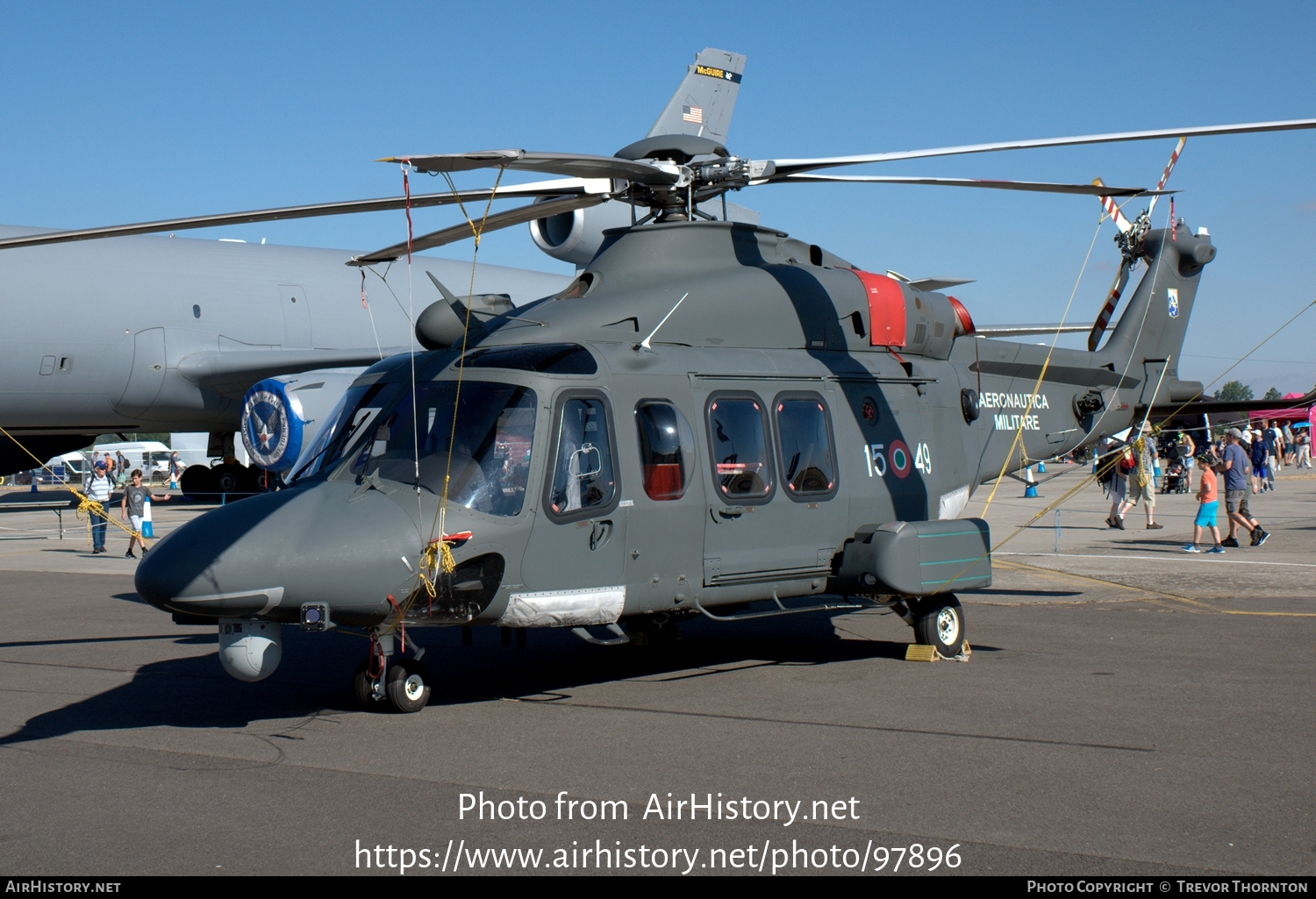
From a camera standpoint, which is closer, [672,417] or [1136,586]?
[672,417]

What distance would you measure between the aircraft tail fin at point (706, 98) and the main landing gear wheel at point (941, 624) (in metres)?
15.9

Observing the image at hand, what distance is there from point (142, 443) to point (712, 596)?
6924 cm

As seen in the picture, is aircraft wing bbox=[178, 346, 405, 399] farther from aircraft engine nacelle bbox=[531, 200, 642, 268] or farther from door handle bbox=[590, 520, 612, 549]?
door handle bbox=[590, 520, 612, 549]

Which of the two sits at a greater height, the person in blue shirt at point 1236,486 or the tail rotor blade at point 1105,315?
the tail rotor blade at point 1105,315

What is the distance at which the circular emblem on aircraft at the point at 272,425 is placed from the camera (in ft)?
57.8

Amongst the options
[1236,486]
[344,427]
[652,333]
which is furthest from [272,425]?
[1236,486]

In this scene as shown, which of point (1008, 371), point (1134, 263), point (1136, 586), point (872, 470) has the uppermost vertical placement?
point (1134, 263)

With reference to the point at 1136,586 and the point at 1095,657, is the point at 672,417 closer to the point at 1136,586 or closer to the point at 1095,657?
the point at 1095,657

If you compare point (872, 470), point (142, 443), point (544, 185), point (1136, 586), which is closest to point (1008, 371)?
point (872, 470)

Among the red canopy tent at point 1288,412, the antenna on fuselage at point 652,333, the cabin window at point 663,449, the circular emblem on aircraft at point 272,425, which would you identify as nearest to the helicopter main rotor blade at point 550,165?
the antenna on fuselage at point 652,333

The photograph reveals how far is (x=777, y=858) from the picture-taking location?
4.57m

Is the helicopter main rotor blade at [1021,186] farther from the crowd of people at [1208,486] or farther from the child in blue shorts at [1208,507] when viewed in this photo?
the child in blue shorts at [1208,507]

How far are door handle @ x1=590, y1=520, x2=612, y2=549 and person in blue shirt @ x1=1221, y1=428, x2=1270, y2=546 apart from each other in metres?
12.2

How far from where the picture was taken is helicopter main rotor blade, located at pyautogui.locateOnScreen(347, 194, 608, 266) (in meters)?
8.19
